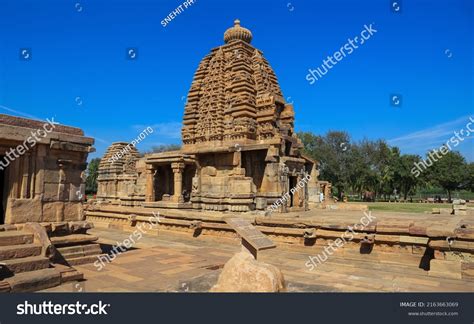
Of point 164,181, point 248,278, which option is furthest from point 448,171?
point 248,278

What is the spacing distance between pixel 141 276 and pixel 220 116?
554 inches

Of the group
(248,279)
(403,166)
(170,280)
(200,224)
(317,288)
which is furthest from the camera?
(403,166)

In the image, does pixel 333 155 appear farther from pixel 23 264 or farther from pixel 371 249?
pixel 23 264

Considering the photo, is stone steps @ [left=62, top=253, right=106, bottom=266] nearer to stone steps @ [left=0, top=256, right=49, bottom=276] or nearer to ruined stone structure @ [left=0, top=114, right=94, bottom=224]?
ruined stone structure @ [left=0, top=114, right=94, bottom=224]

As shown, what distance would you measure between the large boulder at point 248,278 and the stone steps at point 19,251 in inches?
145

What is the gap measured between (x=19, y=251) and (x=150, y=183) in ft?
51.6

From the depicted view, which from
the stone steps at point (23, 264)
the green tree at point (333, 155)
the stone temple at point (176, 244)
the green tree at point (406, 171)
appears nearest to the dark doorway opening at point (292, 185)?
the stone temple at point (176, 244)

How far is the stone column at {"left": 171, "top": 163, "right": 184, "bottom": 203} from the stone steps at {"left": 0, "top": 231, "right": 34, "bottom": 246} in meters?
Result: 13.1

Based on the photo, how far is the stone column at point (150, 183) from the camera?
70.3 feet

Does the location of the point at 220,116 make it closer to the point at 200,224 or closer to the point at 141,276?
the point at 200,224

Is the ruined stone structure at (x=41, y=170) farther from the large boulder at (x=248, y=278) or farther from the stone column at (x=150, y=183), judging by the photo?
the stone column at (x=150, y=183)

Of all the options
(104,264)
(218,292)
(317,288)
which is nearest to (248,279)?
(218,292)

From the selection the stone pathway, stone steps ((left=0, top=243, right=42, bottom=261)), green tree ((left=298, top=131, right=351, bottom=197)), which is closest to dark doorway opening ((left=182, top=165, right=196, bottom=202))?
the stone pathway

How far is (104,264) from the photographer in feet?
24.0
